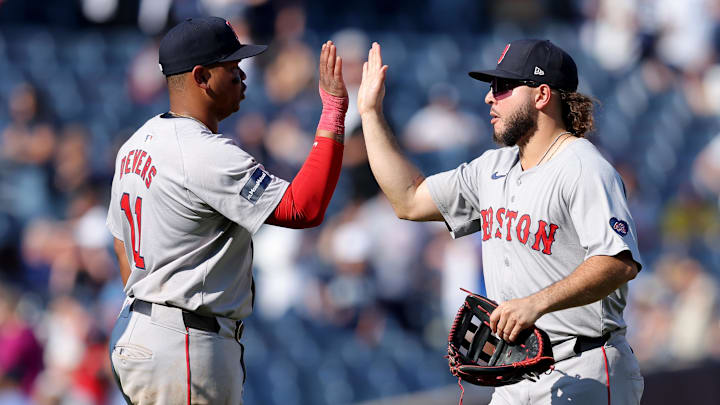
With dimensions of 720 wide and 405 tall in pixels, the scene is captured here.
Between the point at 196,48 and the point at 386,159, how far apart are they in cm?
93

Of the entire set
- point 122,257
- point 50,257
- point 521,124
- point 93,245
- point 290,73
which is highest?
point 521,124

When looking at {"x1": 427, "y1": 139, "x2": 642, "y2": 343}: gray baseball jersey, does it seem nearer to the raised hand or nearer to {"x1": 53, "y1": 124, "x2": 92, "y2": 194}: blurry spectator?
the raised hand

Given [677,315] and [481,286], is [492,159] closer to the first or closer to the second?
[481,286]

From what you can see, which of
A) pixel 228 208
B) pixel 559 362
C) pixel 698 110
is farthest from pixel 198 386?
pixel 698 110

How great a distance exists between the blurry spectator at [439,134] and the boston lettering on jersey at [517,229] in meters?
5.62

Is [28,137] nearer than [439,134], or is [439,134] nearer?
[28,137]

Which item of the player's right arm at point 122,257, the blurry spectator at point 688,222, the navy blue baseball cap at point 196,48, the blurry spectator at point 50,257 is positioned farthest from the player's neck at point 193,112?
the blurry spectator at point 688,222

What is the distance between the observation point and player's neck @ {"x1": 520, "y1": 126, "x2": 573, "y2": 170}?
3.67 metres

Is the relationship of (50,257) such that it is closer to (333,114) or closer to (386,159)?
(386,159)

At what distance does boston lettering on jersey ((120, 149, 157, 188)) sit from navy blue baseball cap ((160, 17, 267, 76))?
30cm

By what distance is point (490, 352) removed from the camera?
365cm

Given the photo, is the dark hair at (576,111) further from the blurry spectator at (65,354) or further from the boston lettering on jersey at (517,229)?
the blurry spectator at (65,354)

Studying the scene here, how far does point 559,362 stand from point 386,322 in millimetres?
4316

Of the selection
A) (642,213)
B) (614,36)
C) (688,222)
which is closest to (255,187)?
(642,213)
